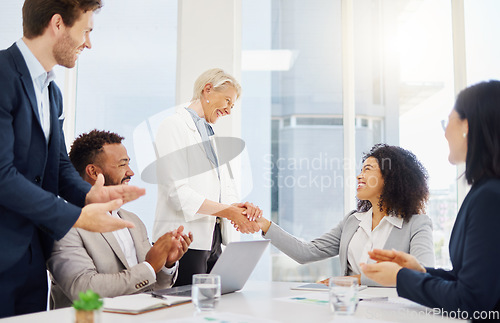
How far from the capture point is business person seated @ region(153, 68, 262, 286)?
95.2 inches

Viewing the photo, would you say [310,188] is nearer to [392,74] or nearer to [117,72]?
[392,74]

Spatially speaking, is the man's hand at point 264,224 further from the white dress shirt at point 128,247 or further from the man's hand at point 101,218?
the man's hand at point 101,218

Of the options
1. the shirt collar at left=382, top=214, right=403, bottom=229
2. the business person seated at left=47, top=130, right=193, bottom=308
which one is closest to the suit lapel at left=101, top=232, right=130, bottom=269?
the business person seated at left=47, top=130, right=193, bottom=308

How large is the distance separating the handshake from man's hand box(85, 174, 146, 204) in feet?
2.96

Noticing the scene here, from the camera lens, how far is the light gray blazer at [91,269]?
5.44ft

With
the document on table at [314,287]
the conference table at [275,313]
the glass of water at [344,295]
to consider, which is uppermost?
the glass of water at [344,295]

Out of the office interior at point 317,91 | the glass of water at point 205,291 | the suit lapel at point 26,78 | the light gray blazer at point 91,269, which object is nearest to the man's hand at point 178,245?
the light gray blazer at point 91,269

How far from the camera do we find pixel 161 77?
4.01 meters

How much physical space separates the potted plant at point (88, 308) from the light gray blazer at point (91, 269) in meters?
0.71

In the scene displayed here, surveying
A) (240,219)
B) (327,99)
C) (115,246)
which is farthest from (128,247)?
(327,99)

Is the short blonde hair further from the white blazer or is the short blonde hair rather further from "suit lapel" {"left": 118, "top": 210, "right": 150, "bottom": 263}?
"suit lapel" {"left": 118, "top": 210, "right": 150, "bottom": 263}

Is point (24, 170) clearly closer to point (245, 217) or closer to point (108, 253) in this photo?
point (108, 253)

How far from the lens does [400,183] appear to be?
8.36 feet

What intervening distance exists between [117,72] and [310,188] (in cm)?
195
